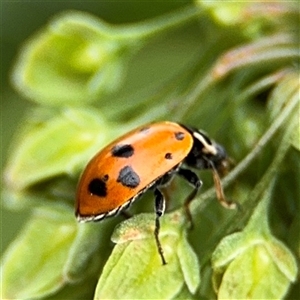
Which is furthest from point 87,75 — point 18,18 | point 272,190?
point 18,18

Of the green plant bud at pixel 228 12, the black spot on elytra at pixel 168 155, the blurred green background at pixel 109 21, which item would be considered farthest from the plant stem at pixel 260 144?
the blurred green background at pixel 109 21

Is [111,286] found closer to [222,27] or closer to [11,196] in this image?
[11,196]

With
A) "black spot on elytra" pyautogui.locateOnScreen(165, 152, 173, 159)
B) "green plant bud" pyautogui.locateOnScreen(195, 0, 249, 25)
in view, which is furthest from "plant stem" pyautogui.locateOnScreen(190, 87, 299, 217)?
"green plant bud" pyautogui.locateOnScreen(195, 0, 249, 25)

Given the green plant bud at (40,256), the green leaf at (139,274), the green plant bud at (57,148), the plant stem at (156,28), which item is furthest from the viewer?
the plant stem at (156,28)

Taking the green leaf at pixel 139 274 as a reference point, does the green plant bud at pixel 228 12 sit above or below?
above

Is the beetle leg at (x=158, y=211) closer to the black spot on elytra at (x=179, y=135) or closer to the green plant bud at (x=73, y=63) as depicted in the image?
the black spot on elytra at (x=179, y=135)

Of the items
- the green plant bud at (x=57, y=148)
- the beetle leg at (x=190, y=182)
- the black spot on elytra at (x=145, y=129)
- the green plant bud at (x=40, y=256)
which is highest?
the black spot on elytra at (x=145, y=129)

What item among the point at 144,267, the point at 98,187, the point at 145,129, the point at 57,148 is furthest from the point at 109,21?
the point at 144,267
